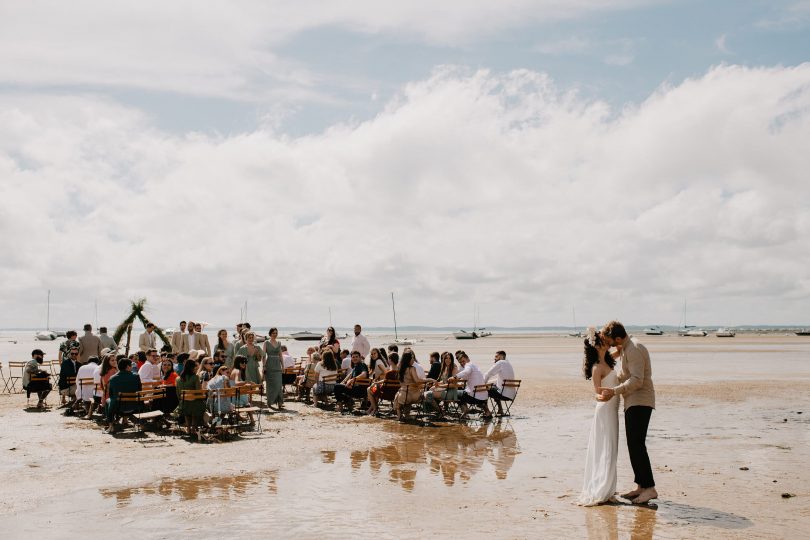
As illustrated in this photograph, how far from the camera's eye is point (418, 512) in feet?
24.7

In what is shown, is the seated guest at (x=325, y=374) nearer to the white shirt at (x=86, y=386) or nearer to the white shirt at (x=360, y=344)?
the white shirt at (x=360, y=344)

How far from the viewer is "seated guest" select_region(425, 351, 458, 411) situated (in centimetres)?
1480

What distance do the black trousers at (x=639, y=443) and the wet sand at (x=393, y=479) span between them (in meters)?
0.37

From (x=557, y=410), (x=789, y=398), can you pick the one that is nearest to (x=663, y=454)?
(x=557, y=410)

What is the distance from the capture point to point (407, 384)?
14453 millimetres

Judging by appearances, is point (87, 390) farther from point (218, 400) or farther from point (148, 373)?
point (218, 400)

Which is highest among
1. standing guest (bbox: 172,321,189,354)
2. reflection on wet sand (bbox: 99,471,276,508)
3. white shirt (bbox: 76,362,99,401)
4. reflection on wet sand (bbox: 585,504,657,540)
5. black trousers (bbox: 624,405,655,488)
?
standing guest (bbox: 172,321,189,354)

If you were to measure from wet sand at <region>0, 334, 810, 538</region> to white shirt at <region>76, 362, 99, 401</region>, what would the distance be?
54cm

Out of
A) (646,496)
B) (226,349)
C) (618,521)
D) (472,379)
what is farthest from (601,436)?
(226,349)

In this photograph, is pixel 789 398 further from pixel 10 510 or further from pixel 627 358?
pixel 10 510

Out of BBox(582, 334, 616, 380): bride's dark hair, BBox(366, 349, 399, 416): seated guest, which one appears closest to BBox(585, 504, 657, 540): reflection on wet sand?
BBox(582, 334, 616, 380): bride's dark hair

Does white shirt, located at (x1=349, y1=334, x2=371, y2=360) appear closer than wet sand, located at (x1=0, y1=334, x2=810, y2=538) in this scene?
No

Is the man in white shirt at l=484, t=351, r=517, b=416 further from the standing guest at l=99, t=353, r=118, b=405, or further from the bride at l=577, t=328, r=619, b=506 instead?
the standing guest at l=99, t=353, r=118, b=405

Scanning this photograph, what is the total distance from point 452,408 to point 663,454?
244 inches
